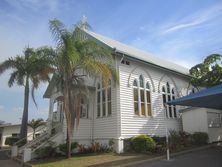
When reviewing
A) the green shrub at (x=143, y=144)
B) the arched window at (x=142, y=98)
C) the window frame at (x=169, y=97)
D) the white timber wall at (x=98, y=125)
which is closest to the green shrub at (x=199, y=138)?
the window frame at (x=169, y=97)

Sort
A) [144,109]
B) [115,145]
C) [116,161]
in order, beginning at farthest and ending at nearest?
[144,109] < [115,145] < [116,161]

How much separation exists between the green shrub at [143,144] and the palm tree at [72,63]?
410 cm

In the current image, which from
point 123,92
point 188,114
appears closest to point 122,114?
point 123,92

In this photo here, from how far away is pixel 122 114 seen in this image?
15.3 metres

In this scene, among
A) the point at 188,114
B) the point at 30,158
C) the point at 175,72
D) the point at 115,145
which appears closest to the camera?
the point at 30,158

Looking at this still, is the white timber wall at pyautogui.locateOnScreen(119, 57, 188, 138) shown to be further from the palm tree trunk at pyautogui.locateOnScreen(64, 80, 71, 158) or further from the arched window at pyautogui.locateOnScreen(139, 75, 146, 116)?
the palm tree trunk at pyautogui.locateOnScreen(64, 80, 71, 158)

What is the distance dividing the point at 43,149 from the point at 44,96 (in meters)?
9.98

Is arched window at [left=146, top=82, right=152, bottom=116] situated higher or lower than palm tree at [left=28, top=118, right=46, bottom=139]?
higher

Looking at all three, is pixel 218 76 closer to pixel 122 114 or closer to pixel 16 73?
pixel 122 114

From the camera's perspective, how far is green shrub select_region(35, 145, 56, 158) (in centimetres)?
1404

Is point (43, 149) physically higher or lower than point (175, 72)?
lower

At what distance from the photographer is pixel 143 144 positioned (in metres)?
14.1

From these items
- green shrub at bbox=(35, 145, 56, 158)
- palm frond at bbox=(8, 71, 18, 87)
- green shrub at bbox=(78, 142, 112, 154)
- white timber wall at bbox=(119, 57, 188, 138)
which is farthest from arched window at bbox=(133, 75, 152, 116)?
palm frond at bbox=(8, 71, 18, 87)

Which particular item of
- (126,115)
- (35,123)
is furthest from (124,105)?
(35,123)
